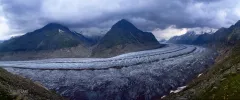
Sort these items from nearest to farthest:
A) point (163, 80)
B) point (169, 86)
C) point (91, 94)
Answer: point (91, 94)
point (169, 86)
point (163, 80)

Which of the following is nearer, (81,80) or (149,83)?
(149,83)

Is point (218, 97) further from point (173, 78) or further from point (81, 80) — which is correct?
point (81, 80)

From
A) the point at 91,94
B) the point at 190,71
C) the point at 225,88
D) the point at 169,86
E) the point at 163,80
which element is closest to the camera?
the point at 225,88

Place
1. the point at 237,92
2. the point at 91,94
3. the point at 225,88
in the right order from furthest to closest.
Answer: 1. the point at 91,94
2. the point at 225,88
3. the point at 237,92

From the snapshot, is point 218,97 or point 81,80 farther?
point 81,80

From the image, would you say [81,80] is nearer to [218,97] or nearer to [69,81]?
[69,81]

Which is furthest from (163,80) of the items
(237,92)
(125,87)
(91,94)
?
(237,92)

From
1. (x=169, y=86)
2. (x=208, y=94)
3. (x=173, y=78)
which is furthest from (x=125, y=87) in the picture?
Result: (x=208, y=94)

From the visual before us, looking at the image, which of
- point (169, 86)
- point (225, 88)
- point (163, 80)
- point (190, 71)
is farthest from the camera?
point (190, 71)
